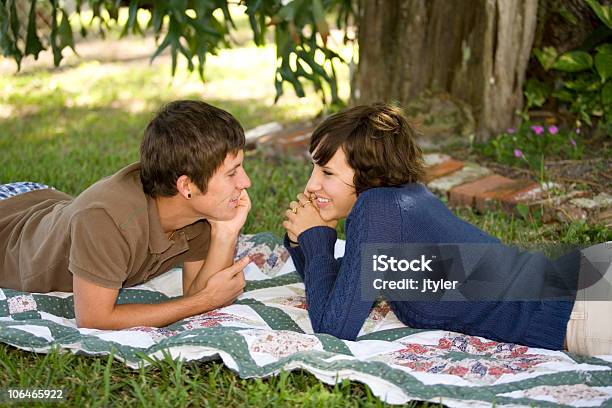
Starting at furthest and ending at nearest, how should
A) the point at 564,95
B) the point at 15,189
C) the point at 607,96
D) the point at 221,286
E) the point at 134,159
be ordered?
the point at 134,159
the point at 564,95
the point at 607,96
the point at 15,189
the point at 221,286

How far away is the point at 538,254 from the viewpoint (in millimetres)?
2723

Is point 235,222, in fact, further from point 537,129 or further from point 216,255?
point 537,129

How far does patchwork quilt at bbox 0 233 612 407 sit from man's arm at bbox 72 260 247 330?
45 mm

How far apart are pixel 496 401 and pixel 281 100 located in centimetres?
507

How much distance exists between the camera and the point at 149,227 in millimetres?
2824

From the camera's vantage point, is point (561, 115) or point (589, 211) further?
point (561, 115)

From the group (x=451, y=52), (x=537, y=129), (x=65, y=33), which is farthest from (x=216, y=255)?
(x=451, y=52)

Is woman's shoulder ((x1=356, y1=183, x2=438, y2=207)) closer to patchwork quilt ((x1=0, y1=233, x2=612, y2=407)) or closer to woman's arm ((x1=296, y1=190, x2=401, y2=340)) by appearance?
woman's arm ((x1=296, y1=190, x2=401, y2=340))

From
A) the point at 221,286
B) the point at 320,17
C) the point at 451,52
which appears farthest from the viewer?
the point at 451,52

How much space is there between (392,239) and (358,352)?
378 millimetres

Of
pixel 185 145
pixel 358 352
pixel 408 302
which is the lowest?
pixel 358 352

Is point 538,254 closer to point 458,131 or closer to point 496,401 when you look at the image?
point 496,401

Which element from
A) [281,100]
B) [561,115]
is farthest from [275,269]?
[281,100]

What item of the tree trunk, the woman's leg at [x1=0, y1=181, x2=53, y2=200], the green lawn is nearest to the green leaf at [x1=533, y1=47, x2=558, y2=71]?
the tree trunk
